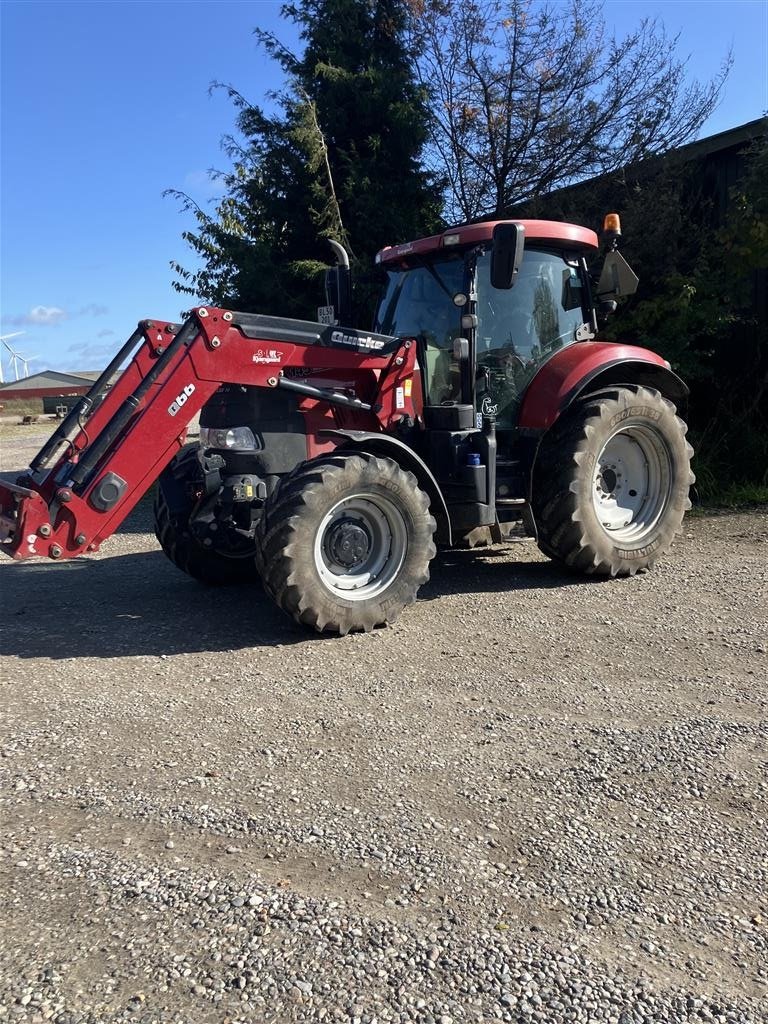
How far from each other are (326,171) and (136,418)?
7281 mm

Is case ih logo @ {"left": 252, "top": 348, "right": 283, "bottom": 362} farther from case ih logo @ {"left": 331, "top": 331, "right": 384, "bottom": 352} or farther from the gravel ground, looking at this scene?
the gravel ground

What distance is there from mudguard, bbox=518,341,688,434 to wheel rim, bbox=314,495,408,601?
1.48 meters

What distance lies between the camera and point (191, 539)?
6.36m

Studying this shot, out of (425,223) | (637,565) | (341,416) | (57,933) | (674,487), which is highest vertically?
(425,223)

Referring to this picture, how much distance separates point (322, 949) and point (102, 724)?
1.98m

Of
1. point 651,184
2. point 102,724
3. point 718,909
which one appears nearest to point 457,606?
point 102,724

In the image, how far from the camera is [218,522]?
5918mm

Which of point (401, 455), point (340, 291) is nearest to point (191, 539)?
point (401, 455)

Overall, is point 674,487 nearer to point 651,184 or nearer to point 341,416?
point 341,416

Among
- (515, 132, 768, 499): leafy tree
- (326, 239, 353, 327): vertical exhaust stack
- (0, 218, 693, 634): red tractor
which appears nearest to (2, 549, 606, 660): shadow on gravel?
(0, 218, 693, 634): red tractor

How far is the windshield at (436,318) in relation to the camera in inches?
238

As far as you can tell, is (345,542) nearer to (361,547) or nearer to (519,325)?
(361,547)

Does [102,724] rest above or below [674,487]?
below

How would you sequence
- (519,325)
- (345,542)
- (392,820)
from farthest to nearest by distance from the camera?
(519,325) → (345,542) → (392,820)
